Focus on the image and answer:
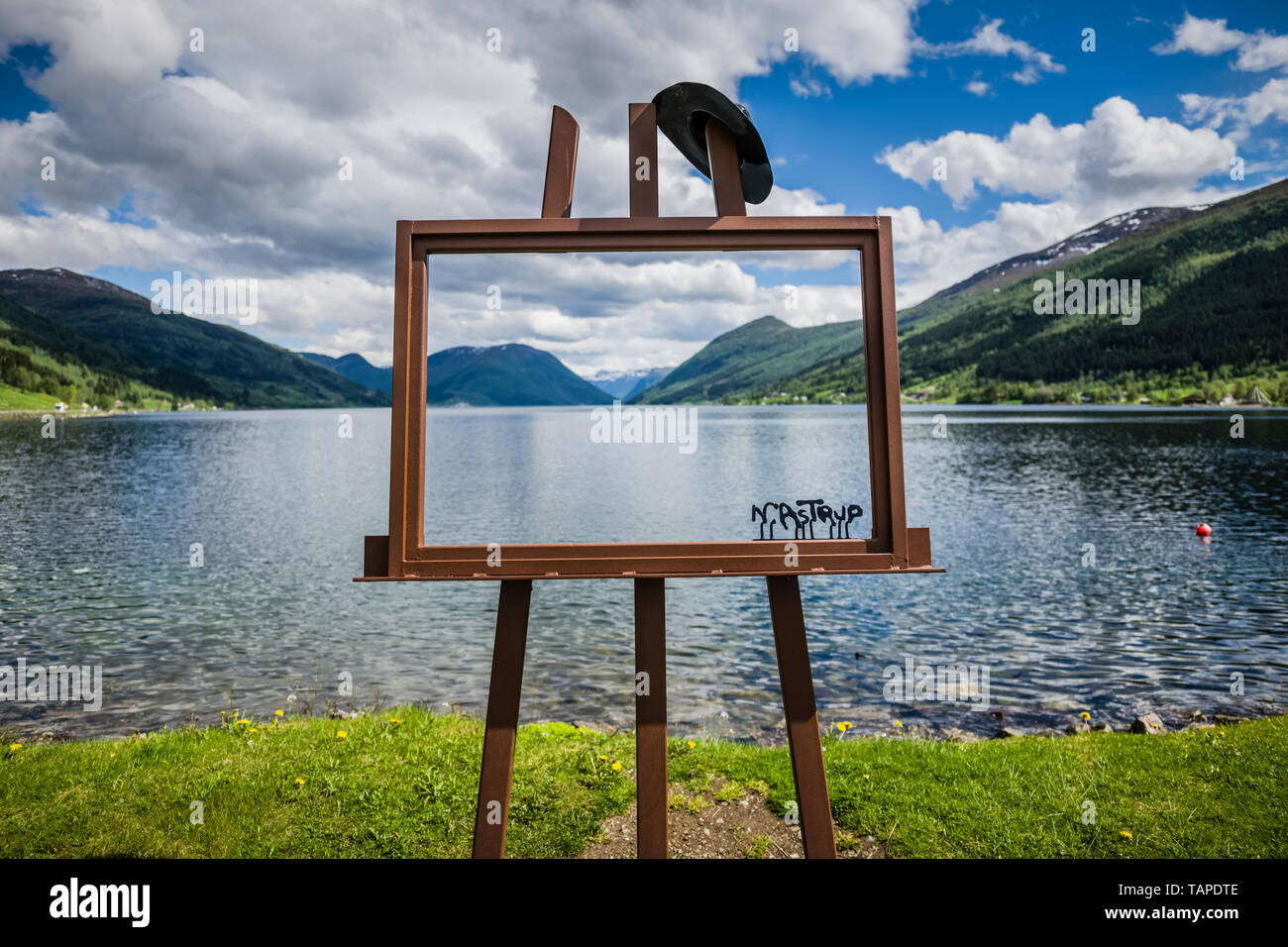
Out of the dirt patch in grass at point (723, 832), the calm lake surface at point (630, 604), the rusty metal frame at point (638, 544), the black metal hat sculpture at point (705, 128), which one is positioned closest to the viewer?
the rusty metal frame at point (638, 544)

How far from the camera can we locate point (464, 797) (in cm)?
661

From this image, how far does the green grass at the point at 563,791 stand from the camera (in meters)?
5.64

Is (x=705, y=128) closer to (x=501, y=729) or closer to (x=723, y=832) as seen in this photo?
(x=501, y=729)

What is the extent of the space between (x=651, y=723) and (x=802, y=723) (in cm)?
101

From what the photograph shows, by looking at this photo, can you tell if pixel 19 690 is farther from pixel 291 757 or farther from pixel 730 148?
pixel 730 148

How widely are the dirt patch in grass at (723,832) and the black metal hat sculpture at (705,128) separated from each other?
5090 mm

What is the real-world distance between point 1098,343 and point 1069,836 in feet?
754

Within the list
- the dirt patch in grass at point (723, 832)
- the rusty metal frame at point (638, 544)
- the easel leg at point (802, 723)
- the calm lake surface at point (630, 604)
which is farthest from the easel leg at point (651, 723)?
the calm lake surface at point (630, 604)

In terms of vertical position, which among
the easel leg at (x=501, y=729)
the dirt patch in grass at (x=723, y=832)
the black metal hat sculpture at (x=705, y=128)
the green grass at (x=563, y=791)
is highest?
the black metal hat sculpture at (x=705, y=128)

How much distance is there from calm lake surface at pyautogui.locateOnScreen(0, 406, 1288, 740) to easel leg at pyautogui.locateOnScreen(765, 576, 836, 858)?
4.15 m

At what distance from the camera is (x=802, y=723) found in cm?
Answer: 485

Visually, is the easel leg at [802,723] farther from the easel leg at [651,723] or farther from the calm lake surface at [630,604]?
the calm lake surface at [630,604]

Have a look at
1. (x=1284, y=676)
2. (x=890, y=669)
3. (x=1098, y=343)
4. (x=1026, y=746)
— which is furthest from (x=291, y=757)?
(x=1098, y=343)

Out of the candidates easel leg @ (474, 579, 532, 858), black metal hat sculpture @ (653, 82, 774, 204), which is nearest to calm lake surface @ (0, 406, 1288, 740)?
easel leg @ (474, 579, 532, 858)
